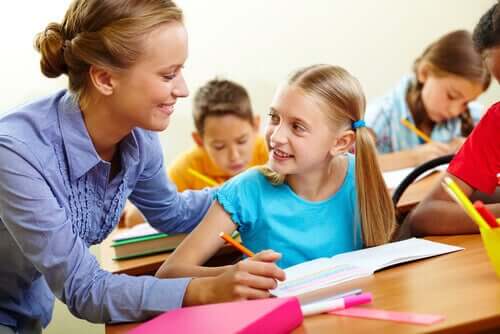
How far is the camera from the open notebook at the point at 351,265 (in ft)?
4.01

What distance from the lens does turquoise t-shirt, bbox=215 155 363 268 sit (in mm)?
1553

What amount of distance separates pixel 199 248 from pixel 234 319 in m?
0.45

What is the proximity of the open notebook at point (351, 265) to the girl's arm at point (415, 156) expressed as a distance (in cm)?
118

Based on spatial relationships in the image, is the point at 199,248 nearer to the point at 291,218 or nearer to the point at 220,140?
the point at 291,218

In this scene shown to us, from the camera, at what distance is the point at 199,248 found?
1.47 m

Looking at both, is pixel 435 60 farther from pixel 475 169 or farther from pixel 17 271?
pixel 17 271

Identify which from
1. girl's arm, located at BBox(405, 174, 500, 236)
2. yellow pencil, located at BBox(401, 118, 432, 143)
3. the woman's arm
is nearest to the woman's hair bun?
the woman's arm

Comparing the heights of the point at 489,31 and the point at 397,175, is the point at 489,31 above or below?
above

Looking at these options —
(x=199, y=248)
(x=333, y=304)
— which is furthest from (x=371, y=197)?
(x=333, y=304)

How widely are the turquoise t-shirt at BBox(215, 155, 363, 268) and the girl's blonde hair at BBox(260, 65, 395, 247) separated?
37 mm

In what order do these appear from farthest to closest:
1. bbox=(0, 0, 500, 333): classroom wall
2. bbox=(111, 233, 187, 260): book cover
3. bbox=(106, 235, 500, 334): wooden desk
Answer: bbox=(0, 0, 500, 333): classroom wall, bbox=(111, 233, 187, 260): book cover, bbox=(106, 235, 500, 334): wooden desk

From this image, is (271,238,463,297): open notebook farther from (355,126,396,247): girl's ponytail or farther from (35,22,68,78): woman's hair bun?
(35,22,68,78): woman's hair bun

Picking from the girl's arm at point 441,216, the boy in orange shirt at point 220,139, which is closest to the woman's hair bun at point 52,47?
the girl's arm at point 441,216

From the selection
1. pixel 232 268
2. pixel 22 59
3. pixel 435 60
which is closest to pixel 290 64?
pixel 435 60
